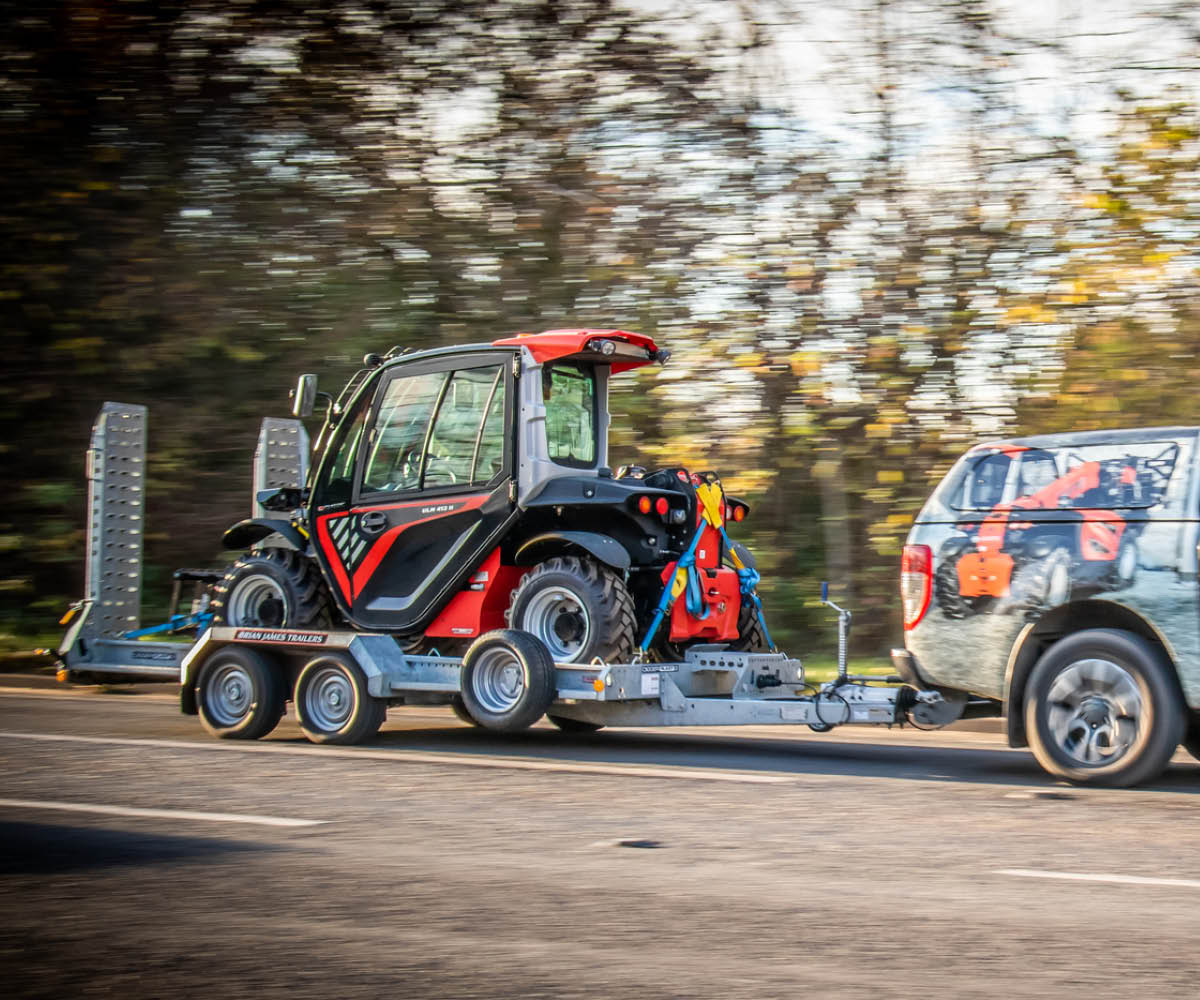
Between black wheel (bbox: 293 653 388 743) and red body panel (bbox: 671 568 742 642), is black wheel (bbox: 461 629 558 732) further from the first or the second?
red body panel (bbox: 671 568 742 642)

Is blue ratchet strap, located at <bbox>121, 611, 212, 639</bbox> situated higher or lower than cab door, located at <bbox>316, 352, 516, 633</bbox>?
lower

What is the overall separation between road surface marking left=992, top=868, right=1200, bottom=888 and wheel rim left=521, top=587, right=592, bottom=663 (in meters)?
4.09

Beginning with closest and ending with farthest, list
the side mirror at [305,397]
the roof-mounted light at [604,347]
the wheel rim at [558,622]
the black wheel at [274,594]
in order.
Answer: the wheel rim at [558,622], the roof-mounted light at [604,347], the side mirror at [305,397], the black wheel at [274,594]

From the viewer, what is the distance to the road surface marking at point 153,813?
23.4ft

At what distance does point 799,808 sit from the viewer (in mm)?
7512

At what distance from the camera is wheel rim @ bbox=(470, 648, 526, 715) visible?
377 inches

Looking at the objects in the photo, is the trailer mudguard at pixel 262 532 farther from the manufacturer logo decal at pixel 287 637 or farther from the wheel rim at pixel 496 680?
the wheel rim at pixel 496 680

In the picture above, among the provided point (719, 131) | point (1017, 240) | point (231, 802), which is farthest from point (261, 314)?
point (231, 802)

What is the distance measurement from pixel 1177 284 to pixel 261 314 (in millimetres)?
10756

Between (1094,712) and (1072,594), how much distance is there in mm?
658

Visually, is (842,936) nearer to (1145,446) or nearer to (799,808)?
(799,808)

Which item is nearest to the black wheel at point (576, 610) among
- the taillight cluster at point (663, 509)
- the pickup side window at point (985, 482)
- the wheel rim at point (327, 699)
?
the taillight cluster at point (663, 509)

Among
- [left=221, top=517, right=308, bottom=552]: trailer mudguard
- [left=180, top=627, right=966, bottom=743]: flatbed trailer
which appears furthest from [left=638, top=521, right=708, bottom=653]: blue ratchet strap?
[left=221, top=517, right=308, bottom=552]: trailer mudguard

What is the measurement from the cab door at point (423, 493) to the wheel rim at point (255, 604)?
0.53 metres
